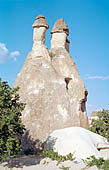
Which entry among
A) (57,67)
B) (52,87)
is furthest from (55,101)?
(57,67)

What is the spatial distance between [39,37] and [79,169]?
11613 mm

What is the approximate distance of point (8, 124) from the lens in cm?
955

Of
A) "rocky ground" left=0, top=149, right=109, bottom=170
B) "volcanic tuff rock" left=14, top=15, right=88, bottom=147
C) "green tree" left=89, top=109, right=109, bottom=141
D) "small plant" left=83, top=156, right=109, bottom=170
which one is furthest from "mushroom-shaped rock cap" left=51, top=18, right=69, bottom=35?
"small plant" left=83, top=156, right=109, bottom=170

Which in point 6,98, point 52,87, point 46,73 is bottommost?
point 6,98

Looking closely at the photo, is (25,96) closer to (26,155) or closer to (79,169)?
(26,155)

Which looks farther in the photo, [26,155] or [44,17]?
[44,17]

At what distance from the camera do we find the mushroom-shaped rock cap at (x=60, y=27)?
19375 millimetres

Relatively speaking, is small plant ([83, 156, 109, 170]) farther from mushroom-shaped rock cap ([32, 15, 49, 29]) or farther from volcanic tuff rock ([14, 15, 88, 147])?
mushroom-shaped rock cap ([32, 15, 49, 29])

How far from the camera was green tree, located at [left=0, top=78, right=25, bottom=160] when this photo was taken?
9.41 meters

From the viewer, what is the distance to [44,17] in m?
18.8

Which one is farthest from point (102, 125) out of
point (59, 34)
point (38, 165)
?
point (59, 34)

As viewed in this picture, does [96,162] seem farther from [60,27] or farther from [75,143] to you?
[60,27]

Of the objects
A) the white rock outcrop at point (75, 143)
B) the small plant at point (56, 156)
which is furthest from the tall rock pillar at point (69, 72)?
the small plant at point (56, 156)

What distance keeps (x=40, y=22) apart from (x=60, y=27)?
6.33 ft
